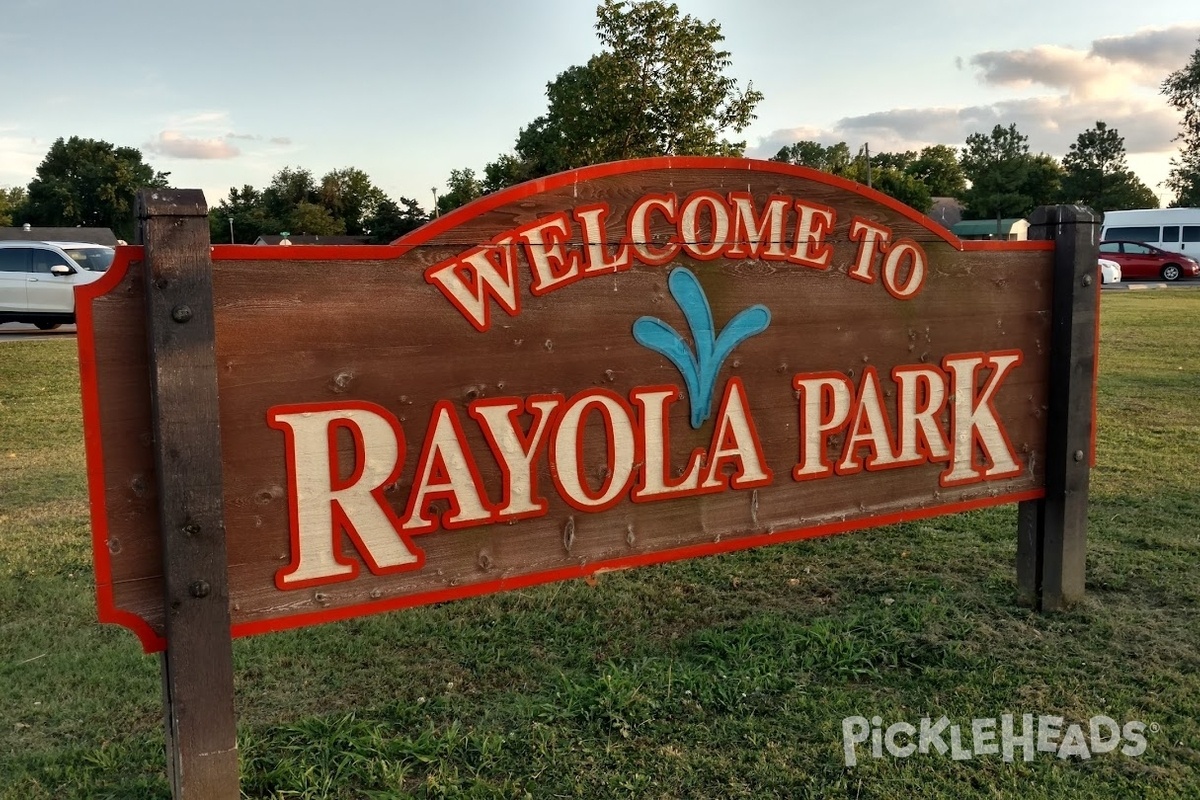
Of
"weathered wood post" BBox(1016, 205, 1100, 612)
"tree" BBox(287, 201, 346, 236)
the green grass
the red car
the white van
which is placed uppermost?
"tree" BBox(287, 201, 346, 236)

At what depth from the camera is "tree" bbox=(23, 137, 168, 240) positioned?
7519 centimetres

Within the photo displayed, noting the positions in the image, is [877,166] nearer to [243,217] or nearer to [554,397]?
[243,217]

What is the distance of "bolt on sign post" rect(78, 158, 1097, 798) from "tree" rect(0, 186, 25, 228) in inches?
2816

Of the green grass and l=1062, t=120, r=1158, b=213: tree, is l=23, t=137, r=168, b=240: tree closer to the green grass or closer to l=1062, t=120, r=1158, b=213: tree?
A: l=1062, t=120, r=1158, b=213: tree

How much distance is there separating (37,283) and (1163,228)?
1285 inches

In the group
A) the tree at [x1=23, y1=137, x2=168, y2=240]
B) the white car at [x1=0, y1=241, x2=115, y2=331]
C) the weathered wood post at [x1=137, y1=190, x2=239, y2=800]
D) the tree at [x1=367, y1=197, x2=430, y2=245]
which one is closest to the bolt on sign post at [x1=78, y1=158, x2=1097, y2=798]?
the weathered wood post at [x1=137, y1=190, x2=239, y2=800]

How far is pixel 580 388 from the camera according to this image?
3.07 meters

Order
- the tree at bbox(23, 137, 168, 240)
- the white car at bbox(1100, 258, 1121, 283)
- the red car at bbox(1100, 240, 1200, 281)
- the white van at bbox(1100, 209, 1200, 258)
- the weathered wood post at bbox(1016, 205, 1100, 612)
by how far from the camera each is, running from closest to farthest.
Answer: the weathered wood post at bbox(1016, 205, 1100, 612) → the white car at bbox(1100, 258, 1121, 283) → the red car at bbox(1100, 240, 1200, 281) → the white van at bbox(1100, 209, 1200, 258) → the tree at bbox(23, 137, 168, 240)

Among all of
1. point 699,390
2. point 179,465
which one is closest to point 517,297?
point 699,390

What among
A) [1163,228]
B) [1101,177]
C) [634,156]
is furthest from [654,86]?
[1101,177]

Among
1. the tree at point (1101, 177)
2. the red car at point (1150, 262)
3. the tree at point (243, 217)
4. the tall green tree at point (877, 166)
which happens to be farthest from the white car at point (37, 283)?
the tree at point (243, 217)

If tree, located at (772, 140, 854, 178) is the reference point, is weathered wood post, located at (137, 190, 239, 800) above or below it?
below

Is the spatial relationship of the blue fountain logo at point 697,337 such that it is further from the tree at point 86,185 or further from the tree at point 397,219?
the tree at point 86,185

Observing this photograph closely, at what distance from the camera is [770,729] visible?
10.1 feet
